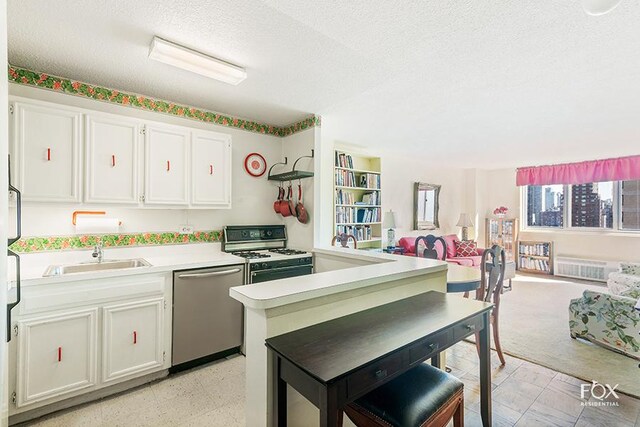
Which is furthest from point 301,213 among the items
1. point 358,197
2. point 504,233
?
point 504,233

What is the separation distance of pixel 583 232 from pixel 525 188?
1.40 metres

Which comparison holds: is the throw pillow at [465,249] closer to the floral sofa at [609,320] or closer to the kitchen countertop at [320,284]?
the floral sofa at [609,320]

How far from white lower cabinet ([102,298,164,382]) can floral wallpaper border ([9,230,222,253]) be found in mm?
754

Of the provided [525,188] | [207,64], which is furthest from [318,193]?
[525,188]

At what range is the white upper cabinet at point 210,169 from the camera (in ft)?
9.28

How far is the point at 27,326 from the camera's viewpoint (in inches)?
72.2

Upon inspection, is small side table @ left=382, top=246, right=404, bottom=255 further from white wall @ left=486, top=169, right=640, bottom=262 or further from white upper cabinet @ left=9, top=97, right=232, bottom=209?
white wall @ left=486, top=169, right=640, bottom=262

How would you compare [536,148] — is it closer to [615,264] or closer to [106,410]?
[615,264]

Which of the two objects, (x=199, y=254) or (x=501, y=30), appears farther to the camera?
(x=199, y=254)

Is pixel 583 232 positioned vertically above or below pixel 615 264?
above

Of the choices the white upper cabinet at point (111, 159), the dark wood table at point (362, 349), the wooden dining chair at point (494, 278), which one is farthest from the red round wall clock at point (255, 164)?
the wooden dining chair at point (494, 278)

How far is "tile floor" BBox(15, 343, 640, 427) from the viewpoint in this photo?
1904mm

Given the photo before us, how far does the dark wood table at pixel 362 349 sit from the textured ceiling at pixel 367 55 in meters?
1.61

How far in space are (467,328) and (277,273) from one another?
1820mm
